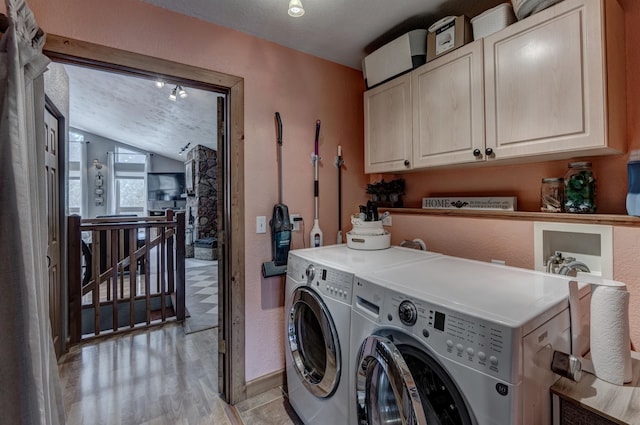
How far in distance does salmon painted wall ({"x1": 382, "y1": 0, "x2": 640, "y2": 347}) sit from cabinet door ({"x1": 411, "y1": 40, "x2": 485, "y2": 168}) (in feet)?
1.09

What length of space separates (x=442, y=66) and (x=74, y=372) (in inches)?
129

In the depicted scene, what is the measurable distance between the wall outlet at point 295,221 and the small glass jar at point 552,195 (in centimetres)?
143

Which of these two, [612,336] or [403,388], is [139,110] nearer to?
[403,388]

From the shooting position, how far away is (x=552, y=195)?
1442mm

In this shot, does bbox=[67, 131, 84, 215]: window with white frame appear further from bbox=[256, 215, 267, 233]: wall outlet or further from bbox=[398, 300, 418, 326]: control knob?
bbox=[398, 300, 418, 326]: control knob

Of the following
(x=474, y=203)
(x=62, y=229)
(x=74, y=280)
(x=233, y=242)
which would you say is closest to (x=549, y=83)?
(x=474, y=203)

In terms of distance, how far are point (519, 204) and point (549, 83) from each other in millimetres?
657

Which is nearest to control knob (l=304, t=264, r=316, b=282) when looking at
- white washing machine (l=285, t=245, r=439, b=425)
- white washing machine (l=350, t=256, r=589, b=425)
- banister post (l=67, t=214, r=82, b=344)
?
white washing machine (l=285, t=245, r=439, b=425)

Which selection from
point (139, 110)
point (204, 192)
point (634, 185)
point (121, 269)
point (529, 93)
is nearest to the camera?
point (634, 185)

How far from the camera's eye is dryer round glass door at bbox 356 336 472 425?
87 cm

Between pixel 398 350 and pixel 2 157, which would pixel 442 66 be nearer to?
pixel 398 350

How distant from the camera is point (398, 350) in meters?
0.98

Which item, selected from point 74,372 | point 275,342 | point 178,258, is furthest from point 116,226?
point 275,342

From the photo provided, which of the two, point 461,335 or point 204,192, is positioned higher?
point 204,192
